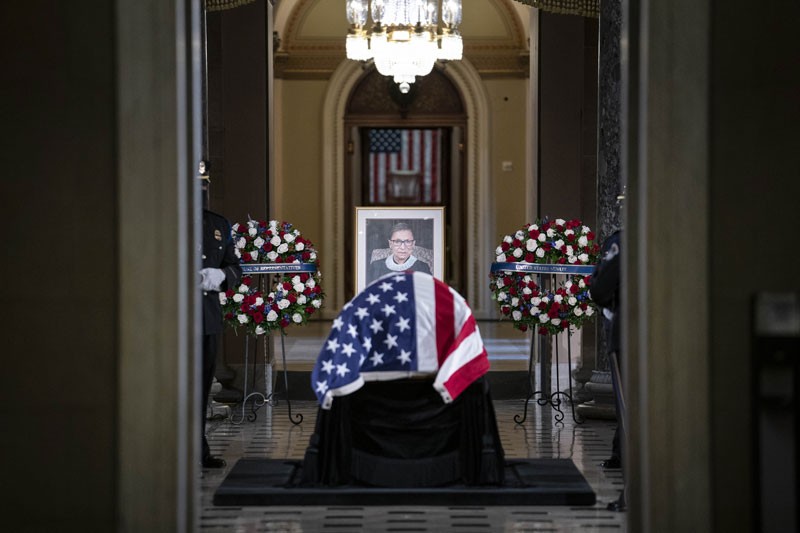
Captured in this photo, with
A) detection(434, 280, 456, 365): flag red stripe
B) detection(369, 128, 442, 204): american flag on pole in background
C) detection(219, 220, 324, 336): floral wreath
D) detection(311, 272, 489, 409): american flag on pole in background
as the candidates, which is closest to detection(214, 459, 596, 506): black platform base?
detection(311, 272, 489, 409): american flag on pole in background

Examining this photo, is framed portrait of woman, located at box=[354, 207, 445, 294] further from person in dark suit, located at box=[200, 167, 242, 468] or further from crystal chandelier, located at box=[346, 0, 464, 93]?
crystal chandelier, located at box=[346, 0, 464, 93]

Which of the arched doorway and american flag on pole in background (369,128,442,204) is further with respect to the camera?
american flag on pole in background (369,128,442,204)

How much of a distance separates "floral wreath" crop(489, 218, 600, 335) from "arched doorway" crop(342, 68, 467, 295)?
7.75 meters

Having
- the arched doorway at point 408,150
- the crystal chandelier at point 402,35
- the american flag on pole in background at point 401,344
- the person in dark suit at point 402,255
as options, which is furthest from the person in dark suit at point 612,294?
the arched doorway at point 408,150

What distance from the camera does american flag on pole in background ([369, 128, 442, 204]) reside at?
1825cm

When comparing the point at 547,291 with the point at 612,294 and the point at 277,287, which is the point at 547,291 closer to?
the point at 277,287

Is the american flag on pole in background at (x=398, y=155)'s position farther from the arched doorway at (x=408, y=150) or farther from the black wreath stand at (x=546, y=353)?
the black wreath stand at (x=546, y=353)

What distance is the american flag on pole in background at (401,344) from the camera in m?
6.03

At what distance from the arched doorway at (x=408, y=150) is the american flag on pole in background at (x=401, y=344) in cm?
1080
